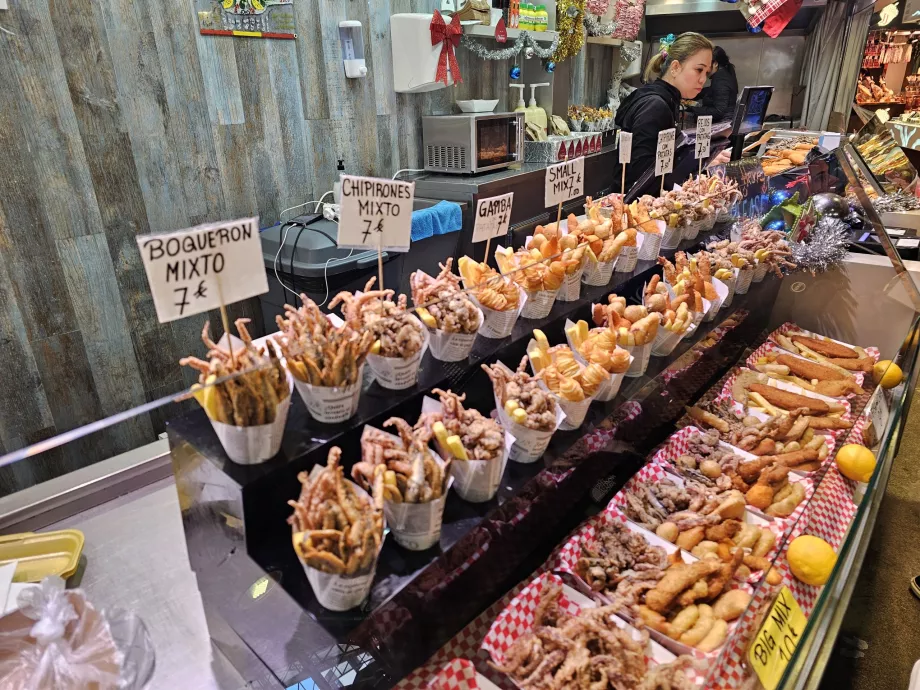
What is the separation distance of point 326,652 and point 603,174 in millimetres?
5163

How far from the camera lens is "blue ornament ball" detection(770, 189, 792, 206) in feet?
9.19

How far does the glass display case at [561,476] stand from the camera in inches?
46.9

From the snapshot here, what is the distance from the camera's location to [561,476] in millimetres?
1688

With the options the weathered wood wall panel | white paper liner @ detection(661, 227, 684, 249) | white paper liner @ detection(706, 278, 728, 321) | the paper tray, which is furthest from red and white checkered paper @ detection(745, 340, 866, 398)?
the weathered wood wall panel

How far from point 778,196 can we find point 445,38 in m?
2.69

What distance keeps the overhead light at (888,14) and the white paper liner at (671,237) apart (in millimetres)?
6872

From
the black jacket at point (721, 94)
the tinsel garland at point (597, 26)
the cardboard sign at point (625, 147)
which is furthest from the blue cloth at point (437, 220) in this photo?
the black jacket at point (721, 94)

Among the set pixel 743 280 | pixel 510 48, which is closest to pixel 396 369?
pixel 743 280

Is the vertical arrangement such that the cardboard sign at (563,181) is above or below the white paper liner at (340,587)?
above

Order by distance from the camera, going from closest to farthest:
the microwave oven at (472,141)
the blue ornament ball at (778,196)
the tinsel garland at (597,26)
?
1. the blue ornament ball at (778,196)
2. the microwave oven at (472,141)
3. the tinsel garland at (597,26)

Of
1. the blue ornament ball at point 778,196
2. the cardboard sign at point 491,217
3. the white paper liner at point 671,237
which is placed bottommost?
the white paper liner at point 671,237

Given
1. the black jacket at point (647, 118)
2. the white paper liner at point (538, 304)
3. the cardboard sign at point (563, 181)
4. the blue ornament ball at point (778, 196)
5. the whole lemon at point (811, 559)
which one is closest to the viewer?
the whole lemon at point (811, 559)

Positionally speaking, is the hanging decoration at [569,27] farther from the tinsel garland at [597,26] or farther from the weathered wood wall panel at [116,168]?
the weathered wood wall panel at [116,168]

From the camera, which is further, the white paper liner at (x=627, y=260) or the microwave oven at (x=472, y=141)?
the microwave oven at (x=472, y=141)
